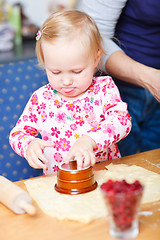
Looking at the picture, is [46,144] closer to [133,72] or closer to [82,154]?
[82,154]

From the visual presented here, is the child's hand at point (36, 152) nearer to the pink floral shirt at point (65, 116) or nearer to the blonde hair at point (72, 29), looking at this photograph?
the pink floral shirt at point (65, 116)

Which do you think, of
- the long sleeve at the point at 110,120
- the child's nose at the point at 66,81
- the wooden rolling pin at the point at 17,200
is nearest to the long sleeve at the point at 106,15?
the long sleeve at the point at 110,120

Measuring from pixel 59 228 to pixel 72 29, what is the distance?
2.24 feet

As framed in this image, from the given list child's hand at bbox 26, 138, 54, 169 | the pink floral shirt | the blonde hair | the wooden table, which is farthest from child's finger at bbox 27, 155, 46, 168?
the blonde hair

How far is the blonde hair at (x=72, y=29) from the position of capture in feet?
4.18

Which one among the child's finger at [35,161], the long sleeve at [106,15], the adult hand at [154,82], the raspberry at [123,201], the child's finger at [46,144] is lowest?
the child's finger at [35,161]

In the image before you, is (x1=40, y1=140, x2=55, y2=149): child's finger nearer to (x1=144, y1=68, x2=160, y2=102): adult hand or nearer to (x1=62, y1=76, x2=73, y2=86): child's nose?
(x1=62, y1=76, x2=73, y2=86): child's nose

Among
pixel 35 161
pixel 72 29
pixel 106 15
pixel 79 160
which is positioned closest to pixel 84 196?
pixel 79 160

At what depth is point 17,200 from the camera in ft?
3.25

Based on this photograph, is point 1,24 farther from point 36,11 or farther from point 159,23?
point 159,23

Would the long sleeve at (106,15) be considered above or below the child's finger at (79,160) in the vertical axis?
above

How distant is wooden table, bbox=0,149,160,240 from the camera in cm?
87

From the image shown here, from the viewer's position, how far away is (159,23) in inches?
63.1

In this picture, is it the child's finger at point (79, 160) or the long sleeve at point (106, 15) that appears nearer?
the child's finger at point (79, 160)
